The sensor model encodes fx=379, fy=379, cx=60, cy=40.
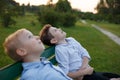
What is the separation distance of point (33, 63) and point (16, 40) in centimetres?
28

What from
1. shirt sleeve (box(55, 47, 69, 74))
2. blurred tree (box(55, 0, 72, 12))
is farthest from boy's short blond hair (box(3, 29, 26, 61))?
blurred tree (box(55, 0, 72, 12))

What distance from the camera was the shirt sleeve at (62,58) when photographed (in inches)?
178

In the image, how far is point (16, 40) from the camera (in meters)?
3.56

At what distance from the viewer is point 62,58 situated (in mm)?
4598

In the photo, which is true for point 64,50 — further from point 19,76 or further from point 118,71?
point 118,71

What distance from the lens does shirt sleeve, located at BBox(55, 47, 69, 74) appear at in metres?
4.53

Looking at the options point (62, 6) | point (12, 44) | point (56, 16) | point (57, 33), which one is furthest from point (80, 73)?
point (62, 6)

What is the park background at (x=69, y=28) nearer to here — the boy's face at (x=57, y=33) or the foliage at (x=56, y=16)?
the foliage at (x=56, y=16)

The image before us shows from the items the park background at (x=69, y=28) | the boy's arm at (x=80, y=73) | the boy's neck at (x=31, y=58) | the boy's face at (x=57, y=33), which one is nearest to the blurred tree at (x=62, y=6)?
the park background at (x=69, y=28)

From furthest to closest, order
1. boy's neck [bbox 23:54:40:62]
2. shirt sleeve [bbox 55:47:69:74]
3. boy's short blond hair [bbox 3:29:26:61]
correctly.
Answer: shirt sleeve [bbox 55:47:69:74], boy's neck [bbox 23:54:40:62], boy's short blond hair [bbox 3:29:26:61]

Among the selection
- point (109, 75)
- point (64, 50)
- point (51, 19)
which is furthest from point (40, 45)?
point (51, 19)

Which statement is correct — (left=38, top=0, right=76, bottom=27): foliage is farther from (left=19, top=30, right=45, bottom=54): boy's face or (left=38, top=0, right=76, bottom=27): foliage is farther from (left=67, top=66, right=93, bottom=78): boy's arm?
(left=19, top=30, right=45, bottom=54): boy's face

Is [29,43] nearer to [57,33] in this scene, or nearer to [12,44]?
[12,44]

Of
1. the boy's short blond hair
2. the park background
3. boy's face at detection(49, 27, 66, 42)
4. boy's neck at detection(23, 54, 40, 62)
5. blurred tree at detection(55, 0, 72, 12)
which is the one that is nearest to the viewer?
the boy's short blond hair
